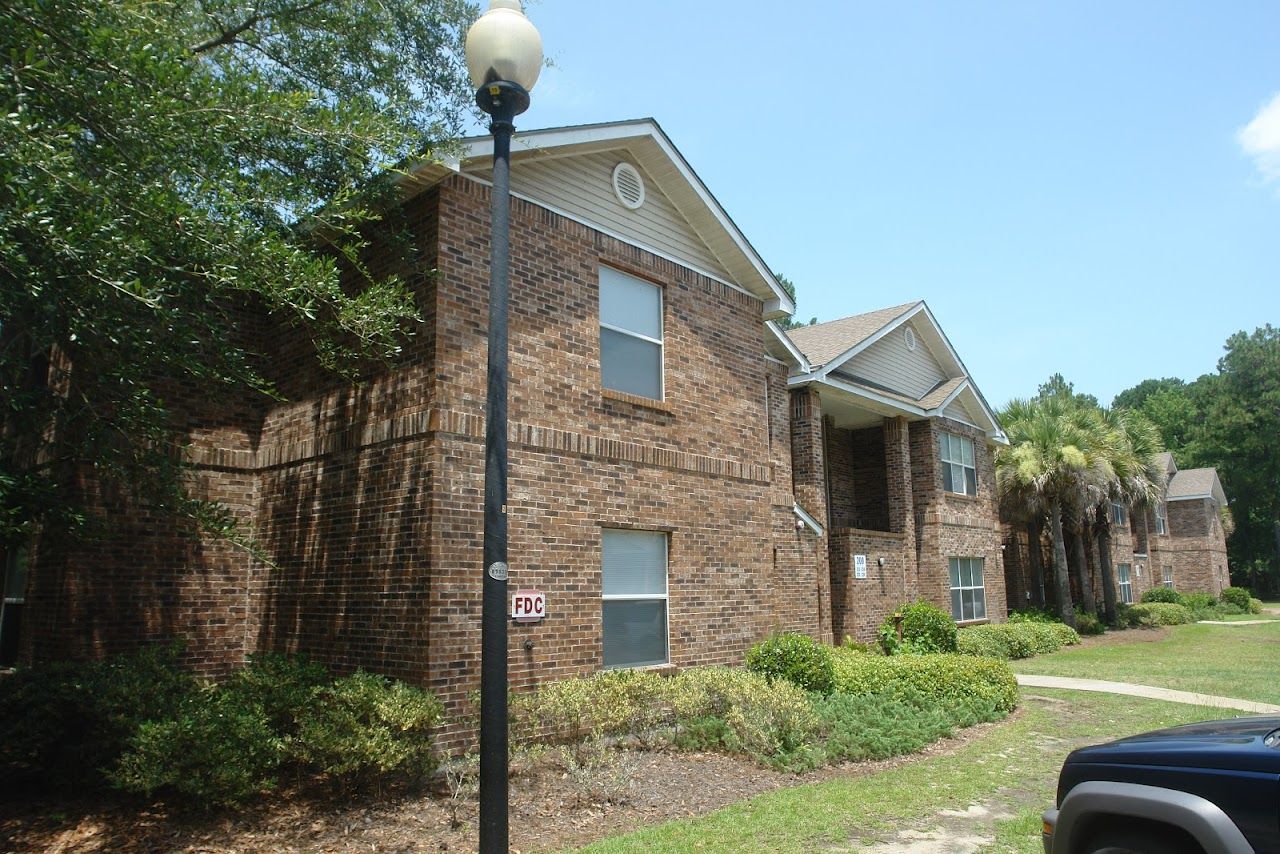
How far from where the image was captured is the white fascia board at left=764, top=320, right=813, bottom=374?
15812mm

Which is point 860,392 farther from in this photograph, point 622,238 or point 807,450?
point 622,238

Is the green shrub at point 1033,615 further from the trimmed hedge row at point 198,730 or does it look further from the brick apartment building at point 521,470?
the trimmed hedge row at point 198,730

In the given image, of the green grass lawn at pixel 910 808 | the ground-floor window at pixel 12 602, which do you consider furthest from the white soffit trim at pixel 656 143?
the ground-floor window at pixel 12 602

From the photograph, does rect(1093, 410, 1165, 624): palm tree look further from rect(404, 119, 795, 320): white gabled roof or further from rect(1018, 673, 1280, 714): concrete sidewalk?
rect(404, 119, 795, 320): white gabled roof

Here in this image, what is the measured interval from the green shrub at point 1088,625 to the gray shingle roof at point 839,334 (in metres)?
13.1

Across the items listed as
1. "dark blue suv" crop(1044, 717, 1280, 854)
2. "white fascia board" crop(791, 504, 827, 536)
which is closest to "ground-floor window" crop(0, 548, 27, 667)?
"dark blue suv" crop(1044, 717, 1280, 854)

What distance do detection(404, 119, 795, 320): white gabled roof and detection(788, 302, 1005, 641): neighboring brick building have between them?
448cm

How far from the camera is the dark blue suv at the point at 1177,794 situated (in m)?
3.47

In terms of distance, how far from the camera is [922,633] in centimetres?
1817

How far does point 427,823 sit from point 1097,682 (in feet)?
43.6

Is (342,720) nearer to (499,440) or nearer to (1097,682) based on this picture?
(499,440)

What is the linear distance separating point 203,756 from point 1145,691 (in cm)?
1403

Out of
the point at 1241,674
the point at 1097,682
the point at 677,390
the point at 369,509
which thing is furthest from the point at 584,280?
the point at 1241,674

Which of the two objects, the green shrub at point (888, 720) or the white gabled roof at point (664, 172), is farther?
the white gabled roof at point (664, 172)
